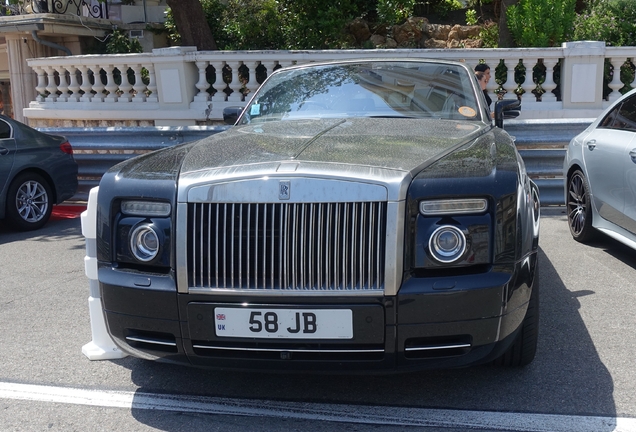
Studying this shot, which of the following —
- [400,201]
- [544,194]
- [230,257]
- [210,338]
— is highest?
[400,201]

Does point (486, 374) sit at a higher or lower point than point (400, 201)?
lower

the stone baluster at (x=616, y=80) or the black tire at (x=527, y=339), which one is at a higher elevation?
the stone baluster at (x=616, y=80)

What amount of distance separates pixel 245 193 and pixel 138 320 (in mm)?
773

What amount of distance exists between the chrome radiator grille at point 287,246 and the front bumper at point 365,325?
0.26 feet

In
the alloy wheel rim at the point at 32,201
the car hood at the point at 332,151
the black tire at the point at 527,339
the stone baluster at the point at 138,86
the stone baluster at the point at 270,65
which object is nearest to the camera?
the car hood at the point at 332,151

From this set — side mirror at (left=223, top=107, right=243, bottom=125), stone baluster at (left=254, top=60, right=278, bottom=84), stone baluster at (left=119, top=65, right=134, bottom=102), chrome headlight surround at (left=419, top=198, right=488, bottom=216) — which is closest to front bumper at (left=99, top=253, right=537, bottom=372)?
chrome headlight surround at (left=419, top=198, right=488, bottom=216)

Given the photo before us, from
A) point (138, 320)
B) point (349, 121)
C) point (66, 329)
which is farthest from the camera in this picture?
point (66, 329)

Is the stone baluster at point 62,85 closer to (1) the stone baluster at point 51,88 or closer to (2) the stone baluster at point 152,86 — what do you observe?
(1) the stone baluster at point 51,88

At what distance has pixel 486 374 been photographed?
3963 mm

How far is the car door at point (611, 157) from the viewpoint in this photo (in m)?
5.88

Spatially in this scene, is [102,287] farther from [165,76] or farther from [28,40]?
[28,40]

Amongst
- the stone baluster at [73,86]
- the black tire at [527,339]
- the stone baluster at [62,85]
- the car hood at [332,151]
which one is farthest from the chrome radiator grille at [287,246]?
the stone baluster at [62,85]

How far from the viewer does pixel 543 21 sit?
13.4 m

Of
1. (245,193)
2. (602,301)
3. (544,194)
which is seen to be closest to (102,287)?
(245,193)
